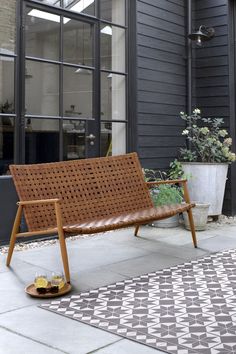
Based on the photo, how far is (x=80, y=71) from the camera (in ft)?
15.3

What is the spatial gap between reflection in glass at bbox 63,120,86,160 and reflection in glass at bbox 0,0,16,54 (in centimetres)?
86

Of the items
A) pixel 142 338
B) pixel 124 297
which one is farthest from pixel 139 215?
pixel 142 338

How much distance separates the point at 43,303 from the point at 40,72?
2.36 metres

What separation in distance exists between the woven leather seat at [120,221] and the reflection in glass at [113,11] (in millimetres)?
2253

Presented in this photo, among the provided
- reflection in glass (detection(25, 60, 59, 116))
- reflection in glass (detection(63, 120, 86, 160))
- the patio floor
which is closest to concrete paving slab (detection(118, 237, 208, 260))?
the patio floor

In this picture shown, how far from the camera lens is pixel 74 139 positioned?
4.62 metres

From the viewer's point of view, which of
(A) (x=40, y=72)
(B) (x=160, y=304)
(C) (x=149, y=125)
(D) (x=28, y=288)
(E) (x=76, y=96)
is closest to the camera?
(B) (x=160, y=304)

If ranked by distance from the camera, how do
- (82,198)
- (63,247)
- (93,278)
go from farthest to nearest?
(82,198) → (93,278) → (63,247)

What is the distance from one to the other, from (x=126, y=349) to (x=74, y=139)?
9.25 feet

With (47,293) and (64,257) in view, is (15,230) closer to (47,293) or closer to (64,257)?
(64,257)

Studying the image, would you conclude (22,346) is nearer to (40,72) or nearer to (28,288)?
(28,288)

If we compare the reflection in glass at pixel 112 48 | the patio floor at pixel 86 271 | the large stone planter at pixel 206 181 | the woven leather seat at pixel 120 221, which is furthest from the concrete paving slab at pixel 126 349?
the reflection in glass at pixel 112 48

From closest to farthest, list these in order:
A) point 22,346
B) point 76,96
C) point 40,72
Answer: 1. point 22,346
2. point 40,72
3. point 76,96

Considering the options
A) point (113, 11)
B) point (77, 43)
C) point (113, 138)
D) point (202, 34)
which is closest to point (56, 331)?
point (113, 138)
